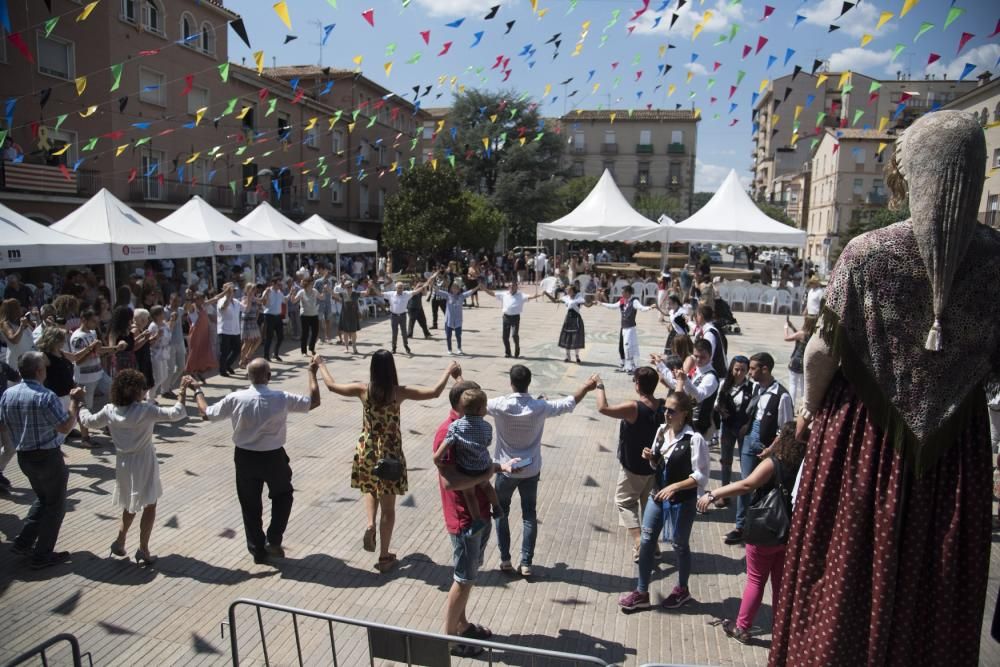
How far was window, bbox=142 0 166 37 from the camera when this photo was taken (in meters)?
23.4

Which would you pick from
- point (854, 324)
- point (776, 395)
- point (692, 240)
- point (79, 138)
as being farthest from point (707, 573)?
point (79, 138)

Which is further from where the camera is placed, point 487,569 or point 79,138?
point 79,138

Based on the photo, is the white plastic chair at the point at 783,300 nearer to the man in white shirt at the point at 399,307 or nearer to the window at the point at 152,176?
the man in white shirt at the point at 399,307

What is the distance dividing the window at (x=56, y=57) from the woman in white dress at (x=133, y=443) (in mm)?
20120

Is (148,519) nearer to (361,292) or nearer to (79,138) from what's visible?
(361,292)

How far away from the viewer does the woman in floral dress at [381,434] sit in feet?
16.3

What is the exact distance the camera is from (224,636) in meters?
4.23

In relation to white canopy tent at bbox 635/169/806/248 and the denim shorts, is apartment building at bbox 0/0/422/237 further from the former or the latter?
the denim shorts

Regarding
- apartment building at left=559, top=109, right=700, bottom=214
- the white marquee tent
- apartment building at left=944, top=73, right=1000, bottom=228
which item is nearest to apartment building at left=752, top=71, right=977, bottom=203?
apartment building at left=559, top=109, right=700, bottom=214

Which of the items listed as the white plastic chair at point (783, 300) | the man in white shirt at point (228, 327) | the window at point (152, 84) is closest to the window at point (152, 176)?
the window at point (152, 84)

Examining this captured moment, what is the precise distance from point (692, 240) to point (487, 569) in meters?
16.3

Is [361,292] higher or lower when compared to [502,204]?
lower

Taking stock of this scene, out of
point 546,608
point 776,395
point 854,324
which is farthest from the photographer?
point 776,395

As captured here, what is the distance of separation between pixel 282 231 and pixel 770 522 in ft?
55.7
